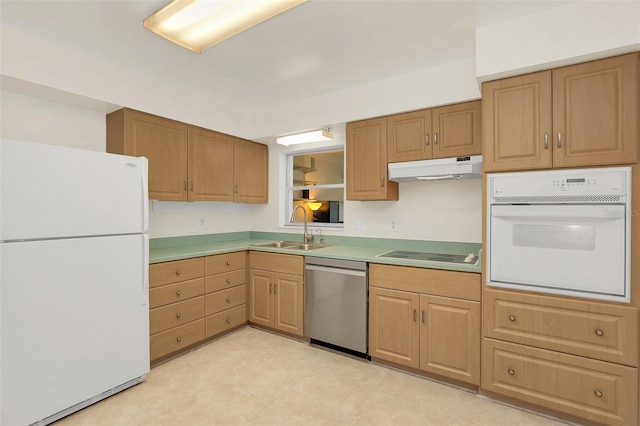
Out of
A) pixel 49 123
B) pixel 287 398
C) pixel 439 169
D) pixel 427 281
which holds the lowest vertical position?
pixel 287 398

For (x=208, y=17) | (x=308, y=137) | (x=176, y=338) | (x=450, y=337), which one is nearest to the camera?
(x=208, y=17)

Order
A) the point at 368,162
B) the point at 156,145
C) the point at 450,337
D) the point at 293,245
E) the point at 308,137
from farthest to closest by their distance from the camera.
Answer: the point at 293,245, the point at 308,137, the point at 368,162, the point at 156,145, the point at 450,337

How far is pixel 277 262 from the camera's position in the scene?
3.22 m

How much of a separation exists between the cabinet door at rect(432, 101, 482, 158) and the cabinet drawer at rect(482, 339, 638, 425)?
4.69ft

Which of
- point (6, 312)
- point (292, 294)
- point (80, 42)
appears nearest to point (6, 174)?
point (6, 312)

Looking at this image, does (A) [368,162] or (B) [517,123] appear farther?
(A) [368,162]

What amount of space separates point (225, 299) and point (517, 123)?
2.90m

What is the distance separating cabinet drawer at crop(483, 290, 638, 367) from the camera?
5.87 feet

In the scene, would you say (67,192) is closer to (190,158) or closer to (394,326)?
(190,158)

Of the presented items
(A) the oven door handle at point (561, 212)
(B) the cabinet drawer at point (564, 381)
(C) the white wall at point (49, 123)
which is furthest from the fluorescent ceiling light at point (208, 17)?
(B) the cabinet drawer at point (564, 381)

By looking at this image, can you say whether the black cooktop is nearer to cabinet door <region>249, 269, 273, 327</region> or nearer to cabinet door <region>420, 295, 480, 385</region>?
cabinet door <region>420, 295, 480, 385</region>

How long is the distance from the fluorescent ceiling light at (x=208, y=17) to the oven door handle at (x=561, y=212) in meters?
1.77

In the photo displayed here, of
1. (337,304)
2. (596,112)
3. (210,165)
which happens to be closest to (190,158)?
(210,165)

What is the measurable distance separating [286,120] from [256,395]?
2.64 m
